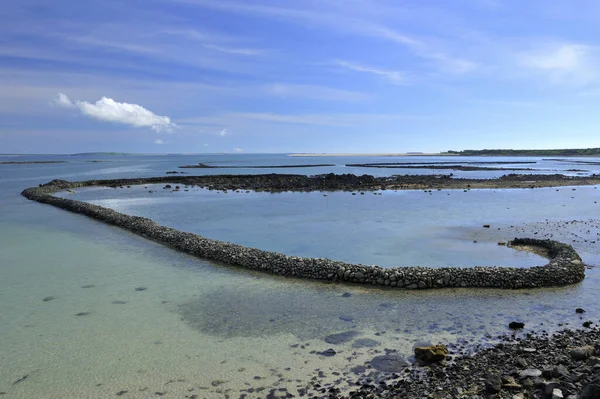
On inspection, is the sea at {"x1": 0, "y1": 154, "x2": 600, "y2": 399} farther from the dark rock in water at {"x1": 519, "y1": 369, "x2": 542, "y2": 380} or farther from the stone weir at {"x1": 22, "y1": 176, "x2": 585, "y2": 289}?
the dark rock in water at {"x1": 519, "y1": 369, "x2": 542, "y2": 380}

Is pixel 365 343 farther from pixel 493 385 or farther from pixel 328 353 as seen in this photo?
pixel 493 385

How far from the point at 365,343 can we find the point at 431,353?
157cm

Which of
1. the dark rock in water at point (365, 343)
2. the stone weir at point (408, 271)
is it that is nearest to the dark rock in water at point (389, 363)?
the dark rock in water at point (365, 343)

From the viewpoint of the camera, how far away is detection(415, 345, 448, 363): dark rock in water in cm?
776

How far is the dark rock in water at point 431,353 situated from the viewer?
7.76 m

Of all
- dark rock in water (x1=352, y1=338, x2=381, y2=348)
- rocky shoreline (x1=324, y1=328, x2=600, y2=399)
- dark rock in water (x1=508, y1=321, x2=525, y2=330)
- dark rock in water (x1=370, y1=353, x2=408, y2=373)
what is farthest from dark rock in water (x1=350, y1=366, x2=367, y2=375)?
dark rock in water (x1=508, y1=321, x2=525, y2=330)

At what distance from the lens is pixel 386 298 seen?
38.9 feet

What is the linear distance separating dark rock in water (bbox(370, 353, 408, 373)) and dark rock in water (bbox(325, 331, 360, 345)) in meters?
1.05

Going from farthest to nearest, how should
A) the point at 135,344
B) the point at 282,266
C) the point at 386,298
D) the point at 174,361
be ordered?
1. the point at 282,266
2. the point at 386,298
3. the point at 135,344
4. the point at 174,361

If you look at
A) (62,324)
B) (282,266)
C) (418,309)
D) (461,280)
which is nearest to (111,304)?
(62,324)

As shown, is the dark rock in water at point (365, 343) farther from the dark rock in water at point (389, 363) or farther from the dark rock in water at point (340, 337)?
the dark rock in water at point (389, 363)

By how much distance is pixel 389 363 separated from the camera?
7.92m

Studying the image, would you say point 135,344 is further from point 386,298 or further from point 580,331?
point 580,331

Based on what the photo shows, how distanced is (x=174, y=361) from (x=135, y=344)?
1.38 m
